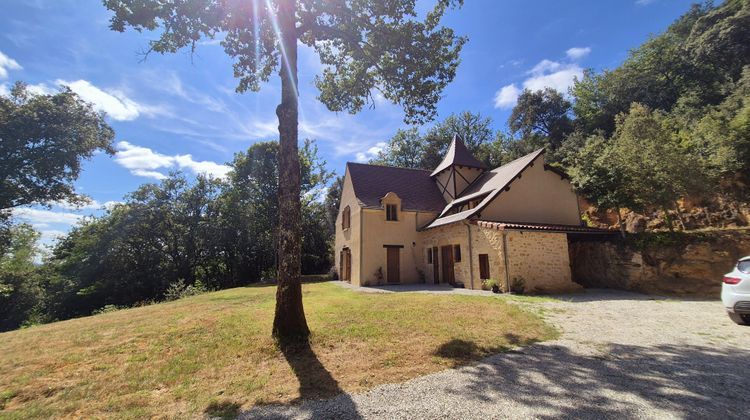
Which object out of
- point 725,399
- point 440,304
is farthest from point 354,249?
point 725,399

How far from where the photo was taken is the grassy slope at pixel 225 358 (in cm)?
417

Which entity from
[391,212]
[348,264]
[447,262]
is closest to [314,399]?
[447,262]

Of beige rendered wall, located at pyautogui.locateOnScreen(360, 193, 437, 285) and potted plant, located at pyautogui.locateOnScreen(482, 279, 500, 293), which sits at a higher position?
beige rendered wall, located at pyautogui.locateOnScreen(360, 193, 437, 285)

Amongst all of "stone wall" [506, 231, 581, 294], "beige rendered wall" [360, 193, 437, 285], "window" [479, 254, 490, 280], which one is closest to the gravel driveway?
"stone wall" [506, 231, 581, 294]

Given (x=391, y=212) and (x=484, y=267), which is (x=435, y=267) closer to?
(x=484, y=267)

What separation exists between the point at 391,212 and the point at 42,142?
2326 centimetres

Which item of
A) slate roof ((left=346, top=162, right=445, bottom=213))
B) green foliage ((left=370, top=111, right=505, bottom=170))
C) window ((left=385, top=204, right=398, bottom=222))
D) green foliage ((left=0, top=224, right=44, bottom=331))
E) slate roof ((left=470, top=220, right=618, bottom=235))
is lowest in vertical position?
green foliage ((left=0, top=224, right=44, bottom=331))

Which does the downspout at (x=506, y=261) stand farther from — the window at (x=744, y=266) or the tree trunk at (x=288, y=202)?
the tree trunk at (x=288, y=202)

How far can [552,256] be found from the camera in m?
13.8

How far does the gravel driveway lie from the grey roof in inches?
387

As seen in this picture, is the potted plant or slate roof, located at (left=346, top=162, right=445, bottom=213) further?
slate roof, located at (left=346, top=162, right=445, bottom=213)

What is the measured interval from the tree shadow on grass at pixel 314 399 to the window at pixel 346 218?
16.6 m

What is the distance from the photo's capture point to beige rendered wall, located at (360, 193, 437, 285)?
1888 centimetres

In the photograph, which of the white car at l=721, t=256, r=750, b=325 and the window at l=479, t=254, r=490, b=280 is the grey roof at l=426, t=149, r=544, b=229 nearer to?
the window at l=479, t=254, r=490, b=280
